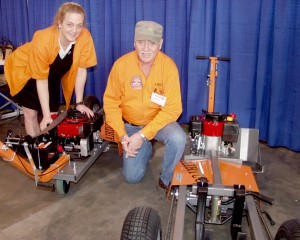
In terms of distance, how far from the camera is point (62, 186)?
7.97 feet

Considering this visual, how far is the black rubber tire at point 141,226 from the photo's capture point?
4.73ft

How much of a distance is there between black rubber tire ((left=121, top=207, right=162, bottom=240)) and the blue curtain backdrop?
2154 mm

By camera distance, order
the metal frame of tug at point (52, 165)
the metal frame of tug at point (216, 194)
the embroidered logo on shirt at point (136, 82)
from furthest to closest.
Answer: the embroidered logo on shirt at point (136, 82) < the metal frame of tug at point (52, 165) < the metal frame of tug at point (216, 194)

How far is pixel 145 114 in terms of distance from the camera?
2471 mm

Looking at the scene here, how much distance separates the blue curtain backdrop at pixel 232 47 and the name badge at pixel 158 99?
133 centimetres

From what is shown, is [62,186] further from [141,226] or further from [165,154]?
[141,226]

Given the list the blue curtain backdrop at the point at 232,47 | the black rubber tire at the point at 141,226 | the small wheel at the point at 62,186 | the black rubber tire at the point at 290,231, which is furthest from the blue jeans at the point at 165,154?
the blue curtain backdrop at the point at 232,47

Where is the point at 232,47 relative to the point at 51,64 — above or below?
above

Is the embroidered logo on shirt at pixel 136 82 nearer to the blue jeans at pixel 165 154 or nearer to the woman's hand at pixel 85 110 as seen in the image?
the blue jeans at pixel 165 154

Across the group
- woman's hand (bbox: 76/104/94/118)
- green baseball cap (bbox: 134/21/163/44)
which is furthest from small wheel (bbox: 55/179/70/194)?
green baseball cap (bbox: 134/21/163/44)

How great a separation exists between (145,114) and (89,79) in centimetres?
186

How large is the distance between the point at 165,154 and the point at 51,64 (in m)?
1.07

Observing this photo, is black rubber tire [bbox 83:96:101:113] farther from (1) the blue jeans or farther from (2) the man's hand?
(2) the man's hand

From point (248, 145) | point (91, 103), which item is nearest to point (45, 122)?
point (91, 103)
